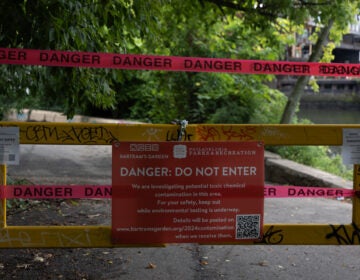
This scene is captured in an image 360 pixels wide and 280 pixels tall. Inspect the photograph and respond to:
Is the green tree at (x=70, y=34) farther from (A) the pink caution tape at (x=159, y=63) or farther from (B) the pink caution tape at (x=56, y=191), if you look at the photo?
(B) the pink caution tape at (x=56, y=191)

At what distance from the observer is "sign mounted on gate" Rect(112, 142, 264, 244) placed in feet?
9.36

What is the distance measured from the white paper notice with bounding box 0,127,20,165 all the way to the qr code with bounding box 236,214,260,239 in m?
1.27

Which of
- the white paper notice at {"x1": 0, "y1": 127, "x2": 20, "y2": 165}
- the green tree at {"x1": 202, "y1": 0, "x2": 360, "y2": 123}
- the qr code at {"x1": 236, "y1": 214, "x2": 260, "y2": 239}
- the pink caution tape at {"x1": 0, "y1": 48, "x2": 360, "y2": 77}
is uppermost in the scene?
the green tree at {"x1": 202, "y1": 0, "x2": 360, "y2": 123}

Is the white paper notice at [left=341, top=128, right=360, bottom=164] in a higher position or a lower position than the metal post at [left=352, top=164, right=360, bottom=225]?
higher

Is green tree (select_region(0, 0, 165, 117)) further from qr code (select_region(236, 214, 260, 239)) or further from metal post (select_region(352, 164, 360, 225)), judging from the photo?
metal post (select_region(352, 164, 360, 225))

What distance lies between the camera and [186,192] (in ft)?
9.56

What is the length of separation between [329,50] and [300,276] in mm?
10053

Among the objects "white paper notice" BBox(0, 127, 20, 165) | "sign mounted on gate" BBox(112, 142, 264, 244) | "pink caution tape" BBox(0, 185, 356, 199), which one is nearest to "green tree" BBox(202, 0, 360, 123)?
"sign mounted on gate" BBox(112, 142, 264, 244)

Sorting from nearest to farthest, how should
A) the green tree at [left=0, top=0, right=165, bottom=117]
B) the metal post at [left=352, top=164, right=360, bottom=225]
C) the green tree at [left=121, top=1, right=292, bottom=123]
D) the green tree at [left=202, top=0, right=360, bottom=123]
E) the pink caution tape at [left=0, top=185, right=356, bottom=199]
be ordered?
the pink caution tape at [left=0, top=185, right=356, bottom=199]
the metal post at [left=352, top=164, right=360, bottom=225]
the green tree at [left=0, top=0, right=165, bottom=117]
the green tree at [left=202, top=0, right=360, bottom=123]
the green tree at [left=121, top=1, right=292, bottom=123]

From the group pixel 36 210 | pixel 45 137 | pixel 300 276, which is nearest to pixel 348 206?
pixel 300 276

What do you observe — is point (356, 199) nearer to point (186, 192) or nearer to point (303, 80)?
point (186, 192)

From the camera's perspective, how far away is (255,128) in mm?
2971

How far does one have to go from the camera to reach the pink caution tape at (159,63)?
294 centimetres

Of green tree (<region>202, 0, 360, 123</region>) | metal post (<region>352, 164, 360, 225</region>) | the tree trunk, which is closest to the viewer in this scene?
metal post (<region>352, 164, 360, 225</region>)
